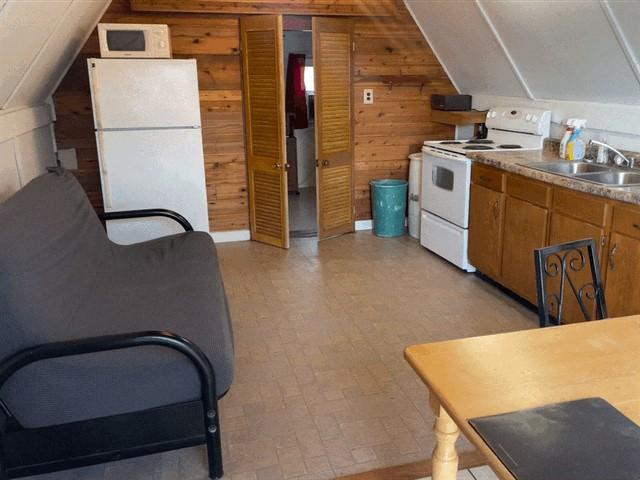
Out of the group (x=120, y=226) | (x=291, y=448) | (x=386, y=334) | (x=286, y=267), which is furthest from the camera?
(x=286, y=267)

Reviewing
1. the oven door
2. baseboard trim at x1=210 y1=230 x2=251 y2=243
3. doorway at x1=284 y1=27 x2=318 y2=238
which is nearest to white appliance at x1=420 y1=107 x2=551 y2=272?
the oven door

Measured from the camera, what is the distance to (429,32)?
15.9 feet

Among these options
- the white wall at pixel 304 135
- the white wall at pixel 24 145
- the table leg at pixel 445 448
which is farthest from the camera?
the white wall at pixel 304 135

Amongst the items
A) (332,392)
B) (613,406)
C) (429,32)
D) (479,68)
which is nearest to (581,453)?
(613,406)

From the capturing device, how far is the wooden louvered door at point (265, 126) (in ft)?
14.4

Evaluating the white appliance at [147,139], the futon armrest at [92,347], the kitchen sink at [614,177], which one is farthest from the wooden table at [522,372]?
the white appliance at [147,139]

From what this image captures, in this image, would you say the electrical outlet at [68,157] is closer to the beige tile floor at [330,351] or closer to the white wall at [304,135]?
the beige tile floor at [330,351]

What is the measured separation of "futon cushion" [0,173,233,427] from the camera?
5.97 feet

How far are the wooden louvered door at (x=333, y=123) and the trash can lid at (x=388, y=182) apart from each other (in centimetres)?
22

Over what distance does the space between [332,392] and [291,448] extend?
43 cm

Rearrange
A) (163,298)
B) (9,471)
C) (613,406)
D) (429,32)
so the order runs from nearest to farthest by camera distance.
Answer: (613,406), (9,471), (163,298), (429,32)

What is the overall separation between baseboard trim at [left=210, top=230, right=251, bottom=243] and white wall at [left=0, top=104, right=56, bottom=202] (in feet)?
4.68

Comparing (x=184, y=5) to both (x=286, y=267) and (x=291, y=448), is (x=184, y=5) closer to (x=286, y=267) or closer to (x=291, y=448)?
(x=286, y=267)

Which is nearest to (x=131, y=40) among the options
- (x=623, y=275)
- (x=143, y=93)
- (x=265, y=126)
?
(x=143, y=93)
